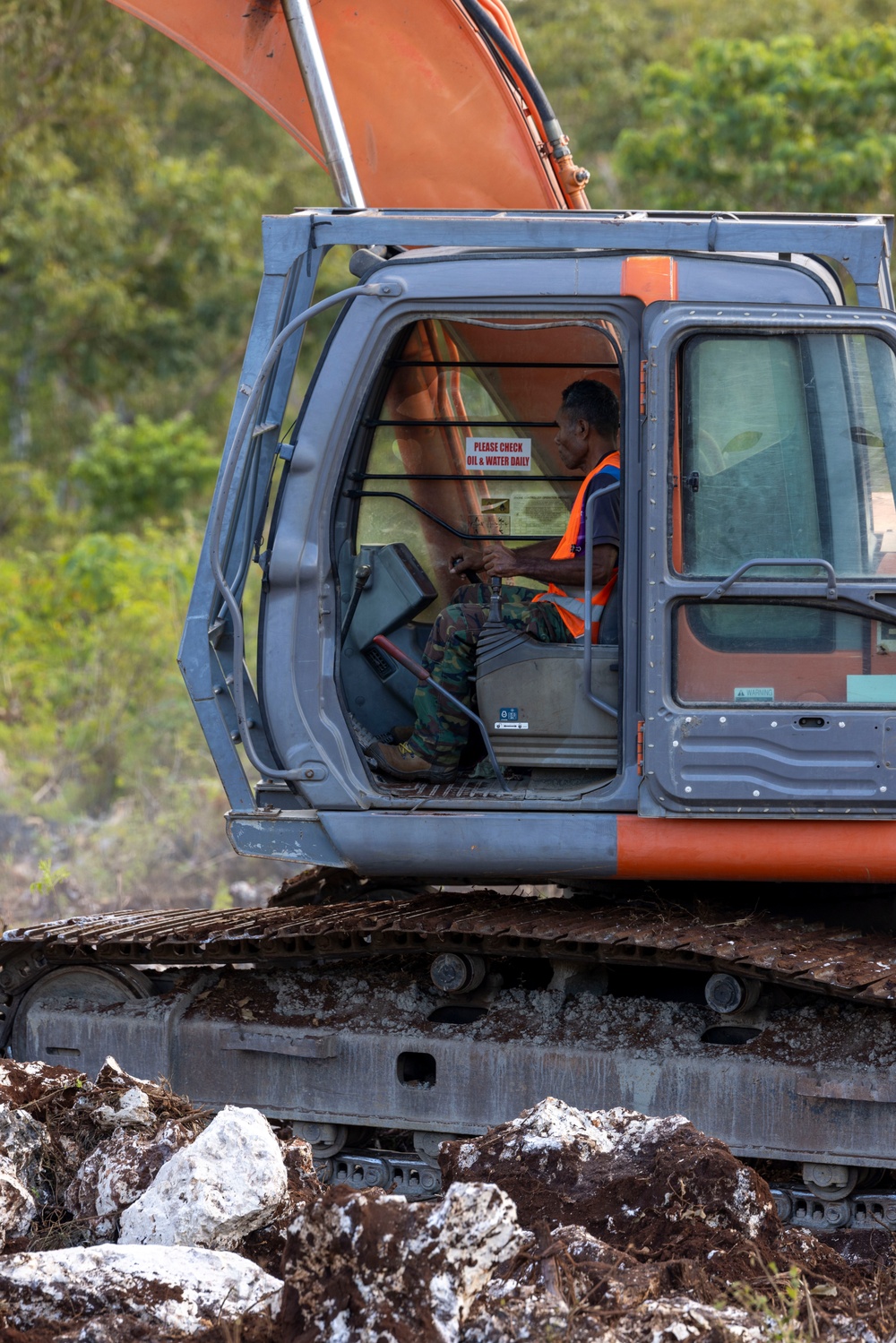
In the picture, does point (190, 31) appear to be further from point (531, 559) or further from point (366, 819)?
point (366, 819)

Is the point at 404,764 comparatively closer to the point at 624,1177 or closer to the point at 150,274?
the point at 624,1177

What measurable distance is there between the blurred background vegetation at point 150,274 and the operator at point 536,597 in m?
2.92

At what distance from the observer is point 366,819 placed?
450 cm

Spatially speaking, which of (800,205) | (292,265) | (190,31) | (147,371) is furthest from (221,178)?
(292,265)

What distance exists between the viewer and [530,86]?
5434 mm

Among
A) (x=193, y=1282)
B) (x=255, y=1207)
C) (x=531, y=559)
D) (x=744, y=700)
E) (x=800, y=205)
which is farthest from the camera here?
(x=800, y=205)

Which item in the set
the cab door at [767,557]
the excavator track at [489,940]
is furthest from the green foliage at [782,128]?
the excavator track at [489,940]

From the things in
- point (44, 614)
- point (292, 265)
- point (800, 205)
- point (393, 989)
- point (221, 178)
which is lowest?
point (393, 989)

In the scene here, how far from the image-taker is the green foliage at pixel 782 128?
1344 centimetres

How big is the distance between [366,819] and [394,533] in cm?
115

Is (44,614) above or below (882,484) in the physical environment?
above

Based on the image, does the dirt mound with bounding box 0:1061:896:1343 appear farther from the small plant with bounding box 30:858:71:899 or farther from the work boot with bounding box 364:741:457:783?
the small plant with bounding box 30:858:71:899

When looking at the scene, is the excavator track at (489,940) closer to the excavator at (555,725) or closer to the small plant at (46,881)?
the excavator at (555,725)

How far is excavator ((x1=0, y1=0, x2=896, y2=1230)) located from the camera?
4.22m
